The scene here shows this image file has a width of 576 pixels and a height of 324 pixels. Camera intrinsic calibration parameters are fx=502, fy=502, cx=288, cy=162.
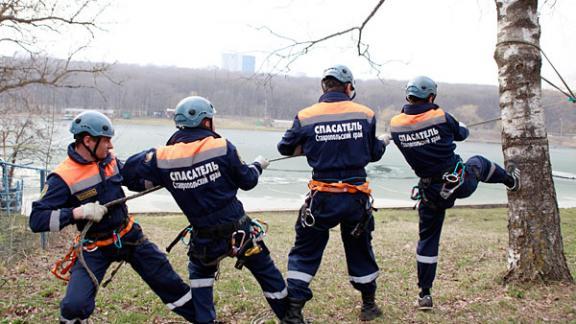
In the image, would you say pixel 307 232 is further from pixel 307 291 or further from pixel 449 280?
pixel 449 280

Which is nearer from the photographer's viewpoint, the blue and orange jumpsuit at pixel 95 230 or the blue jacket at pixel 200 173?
the blue and orange jumpsuit at pixel 95 230

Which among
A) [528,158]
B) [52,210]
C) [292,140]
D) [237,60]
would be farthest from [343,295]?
[237,60]

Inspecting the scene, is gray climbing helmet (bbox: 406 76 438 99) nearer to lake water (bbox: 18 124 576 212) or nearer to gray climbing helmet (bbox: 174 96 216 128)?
gray climbing helmet (bbox: 174 96 216 128)

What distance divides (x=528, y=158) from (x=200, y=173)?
3.87m

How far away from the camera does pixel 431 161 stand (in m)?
5.28

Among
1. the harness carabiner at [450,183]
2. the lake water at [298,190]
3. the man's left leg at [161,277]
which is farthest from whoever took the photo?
the lake water at [298,190]

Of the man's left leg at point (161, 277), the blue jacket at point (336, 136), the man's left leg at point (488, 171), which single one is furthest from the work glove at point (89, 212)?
the man's left leg at point (488, 171)

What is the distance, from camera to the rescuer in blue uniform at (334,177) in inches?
187

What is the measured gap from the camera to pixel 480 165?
219 inches

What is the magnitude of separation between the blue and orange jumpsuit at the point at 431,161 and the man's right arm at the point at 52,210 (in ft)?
10.9

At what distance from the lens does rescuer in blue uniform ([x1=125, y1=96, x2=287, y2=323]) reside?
4.34 m

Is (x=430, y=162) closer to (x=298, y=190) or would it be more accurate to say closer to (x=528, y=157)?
(x=528, y=157)

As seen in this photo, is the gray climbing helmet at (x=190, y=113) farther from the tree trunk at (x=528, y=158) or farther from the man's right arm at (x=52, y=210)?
the tree trunk at (x=528, y=158)

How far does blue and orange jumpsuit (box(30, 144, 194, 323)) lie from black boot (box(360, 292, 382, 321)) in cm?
176
